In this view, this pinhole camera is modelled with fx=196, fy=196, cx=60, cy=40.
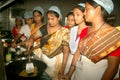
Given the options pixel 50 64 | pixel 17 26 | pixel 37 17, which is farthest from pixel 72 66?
pixel 17 26

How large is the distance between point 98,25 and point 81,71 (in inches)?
22.3

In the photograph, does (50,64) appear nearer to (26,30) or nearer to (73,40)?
(73,40)

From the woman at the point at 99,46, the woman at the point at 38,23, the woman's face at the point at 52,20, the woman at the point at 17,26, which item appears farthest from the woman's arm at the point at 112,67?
the woman at the point at 17,26

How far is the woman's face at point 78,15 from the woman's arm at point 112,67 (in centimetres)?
53

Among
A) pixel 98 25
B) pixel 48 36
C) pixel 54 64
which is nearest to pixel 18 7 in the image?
pixel 48 36

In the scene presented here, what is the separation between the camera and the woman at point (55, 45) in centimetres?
236

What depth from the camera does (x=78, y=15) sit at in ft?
7.36

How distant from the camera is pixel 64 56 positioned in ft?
7.82

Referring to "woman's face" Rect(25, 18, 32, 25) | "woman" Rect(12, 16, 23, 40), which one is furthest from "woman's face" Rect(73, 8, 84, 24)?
"woman" Rect(12, 16, 23, 40)

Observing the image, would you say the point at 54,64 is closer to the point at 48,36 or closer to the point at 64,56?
the point at 64,56

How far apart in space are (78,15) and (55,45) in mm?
482

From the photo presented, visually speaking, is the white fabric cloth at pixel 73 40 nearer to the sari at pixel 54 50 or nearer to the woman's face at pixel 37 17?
the sari at pixel 54 50

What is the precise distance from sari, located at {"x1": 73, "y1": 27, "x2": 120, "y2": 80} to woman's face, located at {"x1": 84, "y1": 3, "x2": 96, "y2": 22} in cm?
17

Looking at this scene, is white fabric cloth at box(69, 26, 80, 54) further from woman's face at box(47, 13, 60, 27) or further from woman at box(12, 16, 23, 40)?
woman at box(12, 16, 23, 40)
